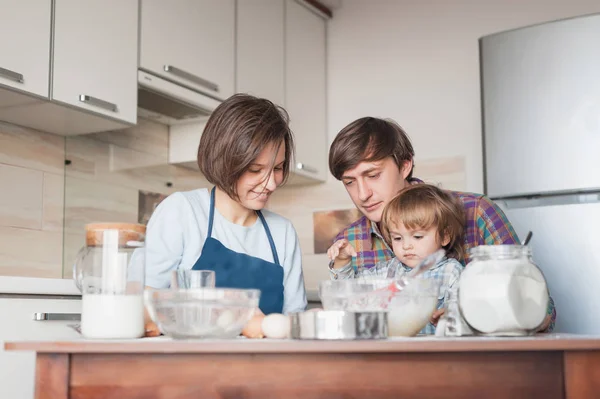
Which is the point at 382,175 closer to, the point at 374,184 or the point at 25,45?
the point at 374,184

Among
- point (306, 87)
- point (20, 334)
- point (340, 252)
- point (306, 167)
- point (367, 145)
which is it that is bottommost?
point (20, 334)

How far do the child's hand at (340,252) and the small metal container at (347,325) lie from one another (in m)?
0.75

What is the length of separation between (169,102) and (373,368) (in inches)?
85.7

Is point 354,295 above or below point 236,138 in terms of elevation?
below

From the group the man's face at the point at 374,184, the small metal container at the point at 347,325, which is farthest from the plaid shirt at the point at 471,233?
the small metal container at the point at 347,325

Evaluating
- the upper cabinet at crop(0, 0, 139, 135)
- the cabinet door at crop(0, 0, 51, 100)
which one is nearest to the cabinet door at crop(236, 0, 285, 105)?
the upper cabinet at crop(0, 0, 139, 135)

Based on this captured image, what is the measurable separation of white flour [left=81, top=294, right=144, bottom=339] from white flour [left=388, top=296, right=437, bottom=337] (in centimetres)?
39

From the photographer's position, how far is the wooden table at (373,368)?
96cm

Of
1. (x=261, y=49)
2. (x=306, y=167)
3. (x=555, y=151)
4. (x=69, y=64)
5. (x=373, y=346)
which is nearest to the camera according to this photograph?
(x=373, y=346)

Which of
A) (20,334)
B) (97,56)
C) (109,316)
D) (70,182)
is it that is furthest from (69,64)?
(109,316)

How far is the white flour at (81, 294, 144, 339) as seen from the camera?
1.15 metres

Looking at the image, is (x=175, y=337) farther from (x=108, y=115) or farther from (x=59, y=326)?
(x=108, y=115)

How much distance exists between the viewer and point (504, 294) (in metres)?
1.12

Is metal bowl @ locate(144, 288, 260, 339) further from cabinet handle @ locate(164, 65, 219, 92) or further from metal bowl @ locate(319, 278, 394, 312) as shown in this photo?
cabinet handle @ locate(164, 65, 219, 92)
